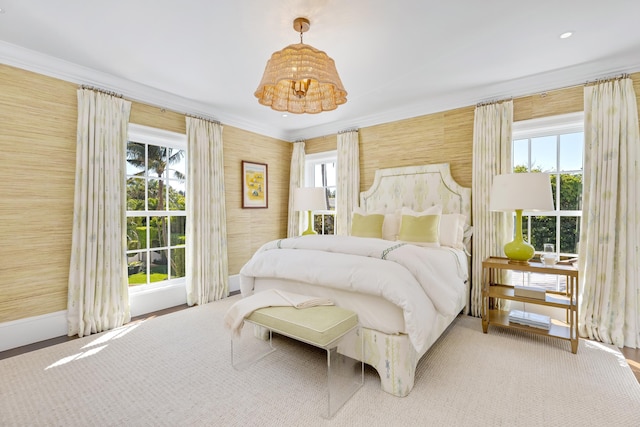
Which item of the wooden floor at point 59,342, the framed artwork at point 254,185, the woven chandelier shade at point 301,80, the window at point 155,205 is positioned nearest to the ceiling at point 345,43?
the woven chandelier shade at point 301,80

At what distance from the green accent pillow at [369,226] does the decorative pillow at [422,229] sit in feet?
0.90

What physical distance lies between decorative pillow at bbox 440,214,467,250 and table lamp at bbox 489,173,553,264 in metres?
0.51

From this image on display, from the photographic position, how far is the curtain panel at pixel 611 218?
2.64m

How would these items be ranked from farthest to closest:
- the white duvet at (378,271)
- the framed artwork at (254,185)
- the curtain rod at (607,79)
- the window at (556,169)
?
1. the framed artwork at (254,185)
2. the window at (556,169)
3. the curtain rod at (607,79)
4. the white duvet at (378,271)

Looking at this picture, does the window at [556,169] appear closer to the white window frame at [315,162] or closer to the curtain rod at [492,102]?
the curtain rod at [492,102]

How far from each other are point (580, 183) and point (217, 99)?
13.9 feet

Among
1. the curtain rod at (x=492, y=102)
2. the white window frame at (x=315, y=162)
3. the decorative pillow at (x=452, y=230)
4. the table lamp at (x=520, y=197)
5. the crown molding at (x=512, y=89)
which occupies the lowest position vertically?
the decorative pillow at (x=452, y=230)

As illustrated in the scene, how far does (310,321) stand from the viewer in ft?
6.22

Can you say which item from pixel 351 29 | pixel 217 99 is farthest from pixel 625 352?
pixel 217 99

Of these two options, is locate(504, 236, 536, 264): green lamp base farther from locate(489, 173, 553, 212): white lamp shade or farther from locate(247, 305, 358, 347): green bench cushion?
locate(247, 305, 358, 347): green bench cushion

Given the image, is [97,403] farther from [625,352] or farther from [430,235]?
[625,352]

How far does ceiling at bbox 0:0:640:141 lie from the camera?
2066 millimetres

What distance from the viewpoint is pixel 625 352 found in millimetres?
2498

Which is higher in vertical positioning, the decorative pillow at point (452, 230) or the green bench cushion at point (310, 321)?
the decorative pillow at point (452, 230)
